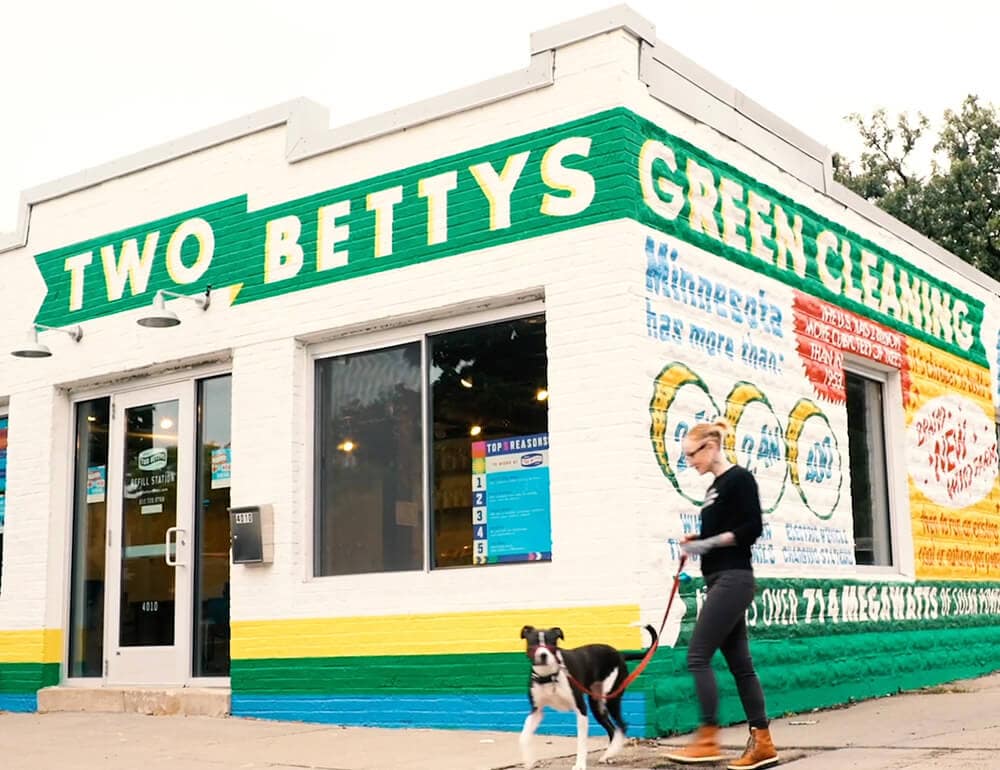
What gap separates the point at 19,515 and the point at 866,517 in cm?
834

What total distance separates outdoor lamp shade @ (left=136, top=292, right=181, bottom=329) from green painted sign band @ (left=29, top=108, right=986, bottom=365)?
0.74 m

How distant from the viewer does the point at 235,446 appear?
11.1m

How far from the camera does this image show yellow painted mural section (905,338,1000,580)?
12969mm

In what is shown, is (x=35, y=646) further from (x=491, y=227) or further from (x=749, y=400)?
(x=749, y=400)

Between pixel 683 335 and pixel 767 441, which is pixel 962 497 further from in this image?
pixel 683 335

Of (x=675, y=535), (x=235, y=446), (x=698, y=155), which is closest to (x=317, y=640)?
(x=235, y=446)

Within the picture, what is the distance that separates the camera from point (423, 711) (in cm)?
974

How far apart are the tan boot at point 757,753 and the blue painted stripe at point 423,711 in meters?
1.65

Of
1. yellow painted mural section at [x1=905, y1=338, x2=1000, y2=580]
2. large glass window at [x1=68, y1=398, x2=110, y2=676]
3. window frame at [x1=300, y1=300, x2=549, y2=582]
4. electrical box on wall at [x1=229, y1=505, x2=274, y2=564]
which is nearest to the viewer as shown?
window frame at [x1=300, y1=300, x2=549, y2=582]

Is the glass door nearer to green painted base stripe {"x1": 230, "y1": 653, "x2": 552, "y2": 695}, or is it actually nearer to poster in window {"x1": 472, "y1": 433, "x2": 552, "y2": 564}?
green painted base stripe {"x1": 230, "y1": 653, "x2": 552, "y2": 695}

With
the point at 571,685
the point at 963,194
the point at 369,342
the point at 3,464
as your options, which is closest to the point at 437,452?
the point at 369,342

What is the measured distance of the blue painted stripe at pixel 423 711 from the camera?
29.5 ft

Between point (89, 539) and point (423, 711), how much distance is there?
4.60 m

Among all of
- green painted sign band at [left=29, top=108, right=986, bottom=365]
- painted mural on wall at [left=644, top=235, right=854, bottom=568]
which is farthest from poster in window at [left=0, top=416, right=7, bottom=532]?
painted mural on wall at [left=644, top=235, right=854, bottom=568]
